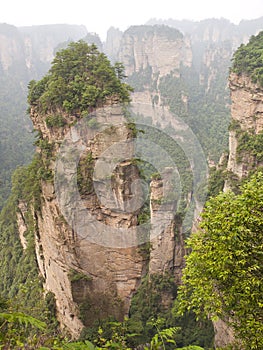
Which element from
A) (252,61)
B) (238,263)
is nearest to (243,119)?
(252,61)

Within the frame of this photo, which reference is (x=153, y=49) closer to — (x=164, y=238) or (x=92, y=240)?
(x=164, y=238)

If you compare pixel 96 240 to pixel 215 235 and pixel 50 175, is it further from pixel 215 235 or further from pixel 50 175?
pixel 215 235

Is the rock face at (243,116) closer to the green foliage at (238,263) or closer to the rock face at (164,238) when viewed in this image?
the rock face at (164,238)

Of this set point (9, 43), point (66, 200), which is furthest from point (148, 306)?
point (9, 43)

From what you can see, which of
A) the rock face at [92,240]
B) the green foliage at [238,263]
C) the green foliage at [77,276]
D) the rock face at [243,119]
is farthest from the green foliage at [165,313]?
the green foliage at [238,263]

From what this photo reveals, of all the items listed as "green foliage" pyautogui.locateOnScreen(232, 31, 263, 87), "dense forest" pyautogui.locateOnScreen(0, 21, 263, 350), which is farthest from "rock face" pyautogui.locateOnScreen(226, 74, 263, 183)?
"dense forest" pyautogui.locateOnScreen(0, 21, 263, 350)

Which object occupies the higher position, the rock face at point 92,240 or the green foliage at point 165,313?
the rock face at point 92,240

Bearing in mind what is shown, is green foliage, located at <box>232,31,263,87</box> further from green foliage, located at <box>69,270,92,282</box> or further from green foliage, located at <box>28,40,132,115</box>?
green foliage, located at <box>69,270,92,282</box>
